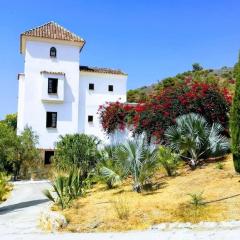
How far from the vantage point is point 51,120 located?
3662 centimetres

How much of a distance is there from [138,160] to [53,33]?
23.3 meters

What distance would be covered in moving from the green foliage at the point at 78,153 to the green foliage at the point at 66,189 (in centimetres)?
632

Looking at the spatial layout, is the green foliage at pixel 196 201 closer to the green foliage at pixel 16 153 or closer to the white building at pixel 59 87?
the green foliage at pixel 16 153

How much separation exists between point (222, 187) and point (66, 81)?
23981 mm

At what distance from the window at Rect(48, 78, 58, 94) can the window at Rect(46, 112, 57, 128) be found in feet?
5.82

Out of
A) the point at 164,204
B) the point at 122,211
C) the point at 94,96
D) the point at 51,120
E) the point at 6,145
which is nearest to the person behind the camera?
the point at 122,211

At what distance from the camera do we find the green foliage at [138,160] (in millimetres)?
15988

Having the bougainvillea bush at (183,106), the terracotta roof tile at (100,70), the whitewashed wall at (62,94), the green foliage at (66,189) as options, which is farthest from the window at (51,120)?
the green foliage at (66,189)

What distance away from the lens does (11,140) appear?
3100cm

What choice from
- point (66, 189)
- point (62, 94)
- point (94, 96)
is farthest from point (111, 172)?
point (94, 96)

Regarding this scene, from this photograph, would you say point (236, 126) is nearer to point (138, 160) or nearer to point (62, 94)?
point (138, 160)

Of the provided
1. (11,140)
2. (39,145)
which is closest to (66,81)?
(39,145)

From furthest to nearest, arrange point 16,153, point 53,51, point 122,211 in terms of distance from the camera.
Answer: point 53,51 < point 16,153 < point 122,211

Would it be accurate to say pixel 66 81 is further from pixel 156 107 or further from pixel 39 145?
pixel 156 107
